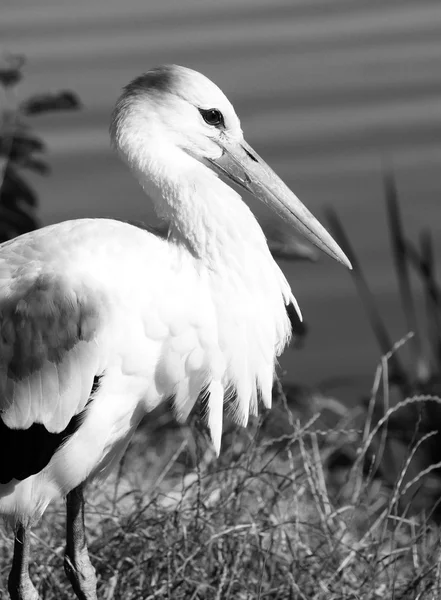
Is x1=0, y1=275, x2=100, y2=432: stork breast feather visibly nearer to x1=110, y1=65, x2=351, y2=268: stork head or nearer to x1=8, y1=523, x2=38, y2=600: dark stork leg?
x1=8, y1=523, x2=38, y2=600: dark stork leg

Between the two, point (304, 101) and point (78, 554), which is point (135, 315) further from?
point (304, 101)

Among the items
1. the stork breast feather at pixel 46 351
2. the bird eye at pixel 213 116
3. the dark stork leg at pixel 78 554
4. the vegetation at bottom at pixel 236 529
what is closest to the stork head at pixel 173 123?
the bird eye at pixel 213 116

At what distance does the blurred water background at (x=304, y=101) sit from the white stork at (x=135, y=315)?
2.66 m

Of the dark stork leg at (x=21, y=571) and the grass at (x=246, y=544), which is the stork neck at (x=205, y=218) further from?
the dark stork leg at (x=21, y=571)

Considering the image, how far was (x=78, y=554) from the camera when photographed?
358 centimetres

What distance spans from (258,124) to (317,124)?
41cm

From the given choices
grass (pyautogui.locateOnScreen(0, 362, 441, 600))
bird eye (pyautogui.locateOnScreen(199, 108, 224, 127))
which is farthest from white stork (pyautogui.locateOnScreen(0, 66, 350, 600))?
grass (pyautogui.locateOnScreen(0, 362, 441, 600))

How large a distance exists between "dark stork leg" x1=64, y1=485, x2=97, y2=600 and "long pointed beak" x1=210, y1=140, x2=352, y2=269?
98cm

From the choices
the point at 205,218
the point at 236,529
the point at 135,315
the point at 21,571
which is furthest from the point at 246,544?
the point at 205,218

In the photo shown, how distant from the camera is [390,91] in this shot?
8.59 meters

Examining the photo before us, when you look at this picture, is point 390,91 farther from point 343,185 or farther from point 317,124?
point 343,185

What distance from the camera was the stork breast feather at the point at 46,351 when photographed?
130 inches

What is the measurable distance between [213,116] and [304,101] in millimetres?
4957

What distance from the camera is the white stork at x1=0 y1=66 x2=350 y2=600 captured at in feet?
10.9
